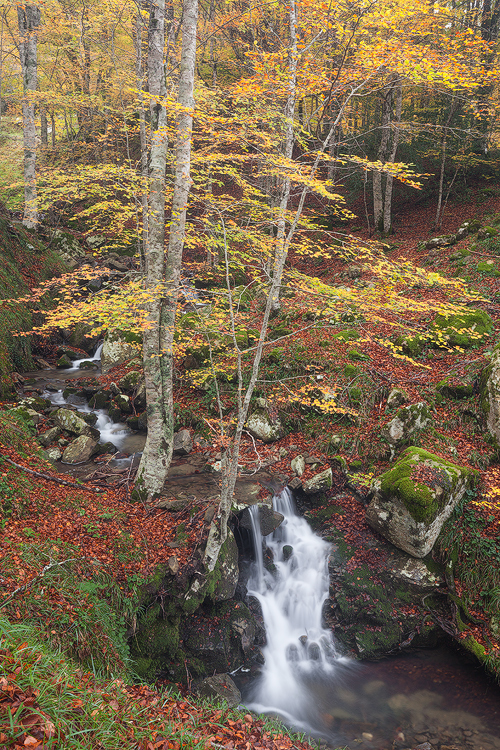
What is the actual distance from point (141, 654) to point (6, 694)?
11.1ft

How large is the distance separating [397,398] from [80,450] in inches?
272

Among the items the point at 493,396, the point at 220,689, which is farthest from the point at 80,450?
the point at 493,396

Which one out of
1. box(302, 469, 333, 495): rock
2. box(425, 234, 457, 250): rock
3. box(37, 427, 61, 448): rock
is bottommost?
box(302, 469, 333, 495): rock

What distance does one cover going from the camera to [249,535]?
708cm

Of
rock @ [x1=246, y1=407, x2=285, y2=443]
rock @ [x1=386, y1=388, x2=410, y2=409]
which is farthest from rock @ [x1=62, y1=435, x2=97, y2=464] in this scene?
rock @ [x1=386, y1=388, x2=410, y2=409]

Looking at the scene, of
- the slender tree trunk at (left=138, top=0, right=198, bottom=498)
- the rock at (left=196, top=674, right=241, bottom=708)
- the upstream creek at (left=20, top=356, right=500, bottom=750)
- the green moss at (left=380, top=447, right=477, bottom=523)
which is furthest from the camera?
the green moss at (left=380, top=447, right=477, bottom=523)

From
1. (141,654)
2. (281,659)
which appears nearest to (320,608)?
(281,659)

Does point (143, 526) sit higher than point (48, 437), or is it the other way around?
point (48, 437)

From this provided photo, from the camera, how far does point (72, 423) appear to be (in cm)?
855

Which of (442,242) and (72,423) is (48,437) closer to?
(72,423)

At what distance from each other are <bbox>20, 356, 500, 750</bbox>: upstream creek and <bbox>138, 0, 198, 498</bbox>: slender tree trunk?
124 cm

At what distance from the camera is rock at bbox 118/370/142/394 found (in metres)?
10.4

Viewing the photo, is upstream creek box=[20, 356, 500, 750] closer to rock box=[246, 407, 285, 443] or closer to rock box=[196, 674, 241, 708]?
rock box=[196, 674, 241, 708]

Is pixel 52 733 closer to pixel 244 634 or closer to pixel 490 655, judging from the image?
pixel 244 634
